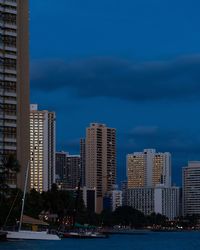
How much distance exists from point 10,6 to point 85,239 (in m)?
50.5

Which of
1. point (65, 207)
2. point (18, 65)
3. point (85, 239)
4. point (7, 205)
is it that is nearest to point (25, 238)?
point (7, 205)

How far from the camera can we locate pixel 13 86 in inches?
6821

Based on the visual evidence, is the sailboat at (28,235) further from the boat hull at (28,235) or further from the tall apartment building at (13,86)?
the tall apartment building at (13,86)

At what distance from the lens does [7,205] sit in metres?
150

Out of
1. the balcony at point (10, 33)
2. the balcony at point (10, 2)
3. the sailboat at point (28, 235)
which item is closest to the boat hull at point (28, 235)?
the sailboat at point (28, 235)

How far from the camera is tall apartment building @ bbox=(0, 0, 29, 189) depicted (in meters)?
172

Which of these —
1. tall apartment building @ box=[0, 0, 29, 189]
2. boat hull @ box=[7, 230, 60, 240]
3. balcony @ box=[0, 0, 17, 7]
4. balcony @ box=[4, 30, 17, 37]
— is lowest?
boat hull @ box=[7, 230, 60, 240]

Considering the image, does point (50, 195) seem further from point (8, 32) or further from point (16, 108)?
point (8, 32)

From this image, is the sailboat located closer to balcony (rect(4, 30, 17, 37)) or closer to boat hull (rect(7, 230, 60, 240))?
boat hull (rect(7, 230, 60, 240))

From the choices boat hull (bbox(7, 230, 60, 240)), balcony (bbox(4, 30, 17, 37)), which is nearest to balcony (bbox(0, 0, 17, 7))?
balcony (bbox(4, 30, 17, 37))

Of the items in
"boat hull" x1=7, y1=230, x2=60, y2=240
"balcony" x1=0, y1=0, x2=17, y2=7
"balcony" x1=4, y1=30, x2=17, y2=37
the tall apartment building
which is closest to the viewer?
"boat hull" x1=7, y1=230, x2=60, y2=240

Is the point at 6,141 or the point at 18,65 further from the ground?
the point at 18,65

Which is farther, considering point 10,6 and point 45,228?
point 10,6

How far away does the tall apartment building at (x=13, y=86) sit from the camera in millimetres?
172375
